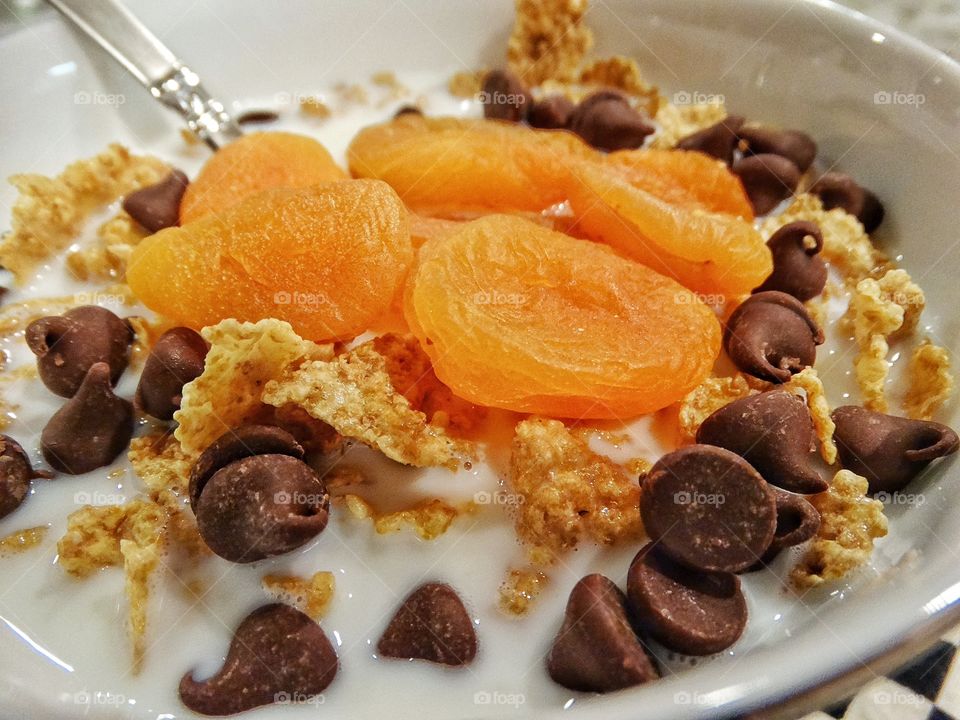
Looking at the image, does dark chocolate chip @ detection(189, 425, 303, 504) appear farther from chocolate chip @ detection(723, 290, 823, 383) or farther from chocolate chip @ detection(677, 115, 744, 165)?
chocolate chip @ detection(677, 115, 744, 165)

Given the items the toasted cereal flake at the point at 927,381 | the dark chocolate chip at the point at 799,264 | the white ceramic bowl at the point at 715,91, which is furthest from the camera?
the dark chocolate chip at the point at 799,264

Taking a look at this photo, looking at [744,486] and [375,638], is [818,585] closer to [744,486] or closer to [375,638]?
[744,486]

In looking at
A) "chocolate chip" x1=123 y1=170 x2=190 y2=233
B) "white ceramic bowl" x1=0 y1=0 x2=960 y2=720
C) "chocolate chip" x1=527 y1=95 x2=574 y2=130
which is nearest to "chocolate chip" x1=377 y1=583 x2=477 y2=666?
"white ceramic bowl" x1=0 y1=0 x2=960 y2=720

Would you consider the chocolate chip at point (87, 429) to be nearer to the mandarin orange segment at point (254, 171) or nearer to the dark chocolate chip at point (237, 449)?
the dark chocolate chip at point (237, 449)

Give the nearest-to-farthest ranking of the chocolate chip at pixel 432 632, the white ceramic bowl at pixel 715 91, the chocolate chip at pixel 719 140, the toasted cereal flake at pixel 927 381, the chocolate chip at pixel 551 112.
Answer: the white ceramic bowl at pixel 715 91, the chocolate chip at pixel 432 632, the toasted cereal flake at pixel 927 381, the chocolate chip at pixel 719 140, the chocolate chip at pixel 551 112

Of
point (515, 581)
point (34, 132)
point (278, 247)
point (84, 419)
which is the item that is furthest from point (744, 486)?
point (34, 132)

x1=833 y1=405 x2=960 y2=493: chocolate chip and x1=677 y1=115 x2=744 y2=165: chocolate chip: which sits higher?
A: x1=677 y1=115 x2=744 y2=165: chocolate chip

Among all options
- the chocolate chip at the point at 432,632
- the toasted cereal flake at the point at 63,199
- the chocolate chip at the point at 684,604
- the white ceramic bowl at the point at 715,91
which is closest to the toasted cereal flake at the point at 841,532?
the white ceramic bowl at the point at 715,91
